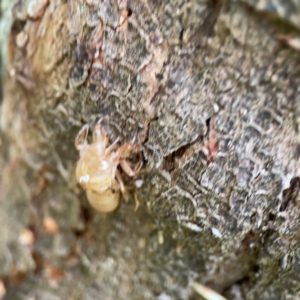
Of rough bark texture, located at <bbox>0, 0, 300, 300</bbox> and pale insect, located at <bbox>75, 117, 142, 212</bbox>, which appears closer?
rough bark texture, located at <bbox>0, 0, 300, 300</bbox>

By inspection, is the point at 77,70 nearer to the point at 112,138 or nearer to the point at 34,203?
the point at 112,138

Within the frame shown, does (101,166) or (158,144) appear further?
(101,166)

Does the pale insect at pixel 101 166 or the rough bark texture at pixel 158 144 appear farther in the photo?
the pale insect at pixel 101 166

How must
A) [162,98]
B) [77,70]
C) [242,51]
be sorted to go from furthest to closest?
1. [77,70]
2. [162,98]
3. [242,51]

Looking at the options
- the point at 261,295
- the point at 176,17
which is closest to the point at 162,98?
the point at 176,17
